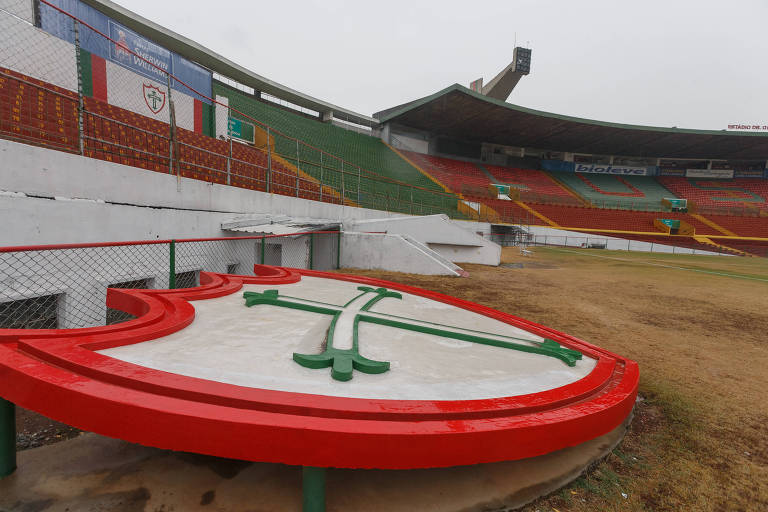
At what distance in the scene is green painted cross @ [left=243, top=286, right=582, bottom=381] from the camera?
1942 mm

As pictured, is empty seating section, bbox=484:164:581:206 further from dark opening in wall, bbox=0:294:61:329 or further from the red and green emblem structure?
dark opening in wall, bbox=0:294:61:329

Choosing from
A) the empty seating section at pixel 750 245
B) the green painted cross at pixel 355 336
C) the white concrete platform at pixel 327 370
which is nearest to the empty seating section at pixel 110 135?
the white concrete platform at pixel 327 370

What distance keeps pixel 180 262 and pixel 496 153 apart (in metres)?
42.1

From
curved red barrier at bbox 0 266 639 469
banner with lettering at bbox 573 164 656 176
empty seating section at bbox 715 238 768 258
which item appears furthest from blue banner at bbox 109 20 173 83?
banner with lettering at bbox 573 164 656 176

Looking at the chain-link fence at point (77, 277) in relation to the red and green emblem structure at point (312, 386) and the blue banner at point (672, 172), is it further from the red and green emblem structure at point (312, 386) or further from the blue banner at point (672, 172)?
the blue banner at point (672, 172)

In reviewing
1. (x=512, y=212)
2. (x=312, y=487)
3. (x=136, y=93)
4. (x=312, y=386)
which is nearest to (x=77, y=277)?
(x=312, y=386)

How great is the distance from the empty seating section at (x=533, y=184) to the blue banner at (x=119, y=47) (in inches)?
1174

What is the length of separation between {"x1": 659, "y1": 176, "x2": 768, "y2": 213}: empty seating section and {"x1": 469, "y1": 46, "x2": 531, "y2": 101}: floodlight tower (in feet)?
68.8

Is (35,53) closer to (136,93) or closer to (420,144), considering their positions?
(136,93)

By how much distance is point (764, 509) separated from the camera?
174 centimetres

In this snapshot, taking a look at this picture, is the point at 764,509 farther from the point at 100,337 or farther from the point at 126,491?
the point at 100,337

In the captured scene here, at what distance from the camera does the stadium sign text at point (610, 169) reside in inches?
1657

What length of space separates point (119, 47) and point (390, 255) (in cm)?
789

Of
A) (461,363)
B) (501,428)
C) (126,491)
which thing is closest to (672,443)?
(461,363)
